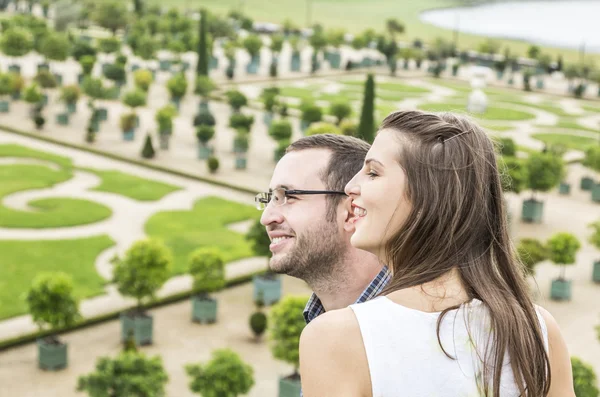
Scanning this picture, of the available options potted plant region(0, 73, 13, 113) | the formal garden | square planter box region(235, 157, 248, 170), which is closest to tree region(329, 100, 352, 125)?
the formal garden

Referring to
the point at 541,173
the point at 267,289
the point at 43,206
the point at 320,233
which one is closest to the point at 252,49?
the point at 541,173

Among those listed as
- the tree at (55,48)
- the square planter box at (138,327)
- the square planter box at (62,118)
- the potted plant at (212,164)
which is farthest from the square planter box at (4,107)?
the square planter box at (138,327)

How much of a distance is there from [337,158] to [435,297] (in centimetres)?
108

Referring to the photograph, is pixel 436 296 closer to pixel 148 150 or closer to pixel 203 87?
pixel 148 150

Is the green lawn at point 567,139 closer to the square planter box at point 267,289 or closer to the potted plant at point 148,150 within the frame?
the potted plant at point 148,150

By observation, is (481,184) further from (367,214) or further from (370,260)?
(370,260)

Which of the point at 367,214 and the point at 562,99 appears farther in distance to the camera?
the point at 562,99

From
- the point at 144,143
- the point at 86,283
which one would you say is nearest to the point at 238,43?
the point at 144,143

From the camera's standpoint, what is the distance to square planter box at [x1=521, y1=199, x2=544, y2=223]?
33656mm

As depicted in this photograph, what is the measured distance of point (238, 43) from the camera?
65.9 metres

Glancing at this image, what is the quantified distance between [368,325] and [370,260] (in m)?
1.03

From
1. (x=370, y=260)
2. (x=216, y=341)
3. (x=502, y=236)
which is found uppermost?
(x=502, y=236)

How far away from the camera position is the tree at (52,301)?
20422mm

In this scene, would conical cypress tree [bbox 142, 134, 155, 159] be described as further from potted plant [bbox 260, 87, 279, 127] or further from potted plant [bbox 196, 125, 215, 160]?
potted plant [bbox 260, 87, 279, 127]
